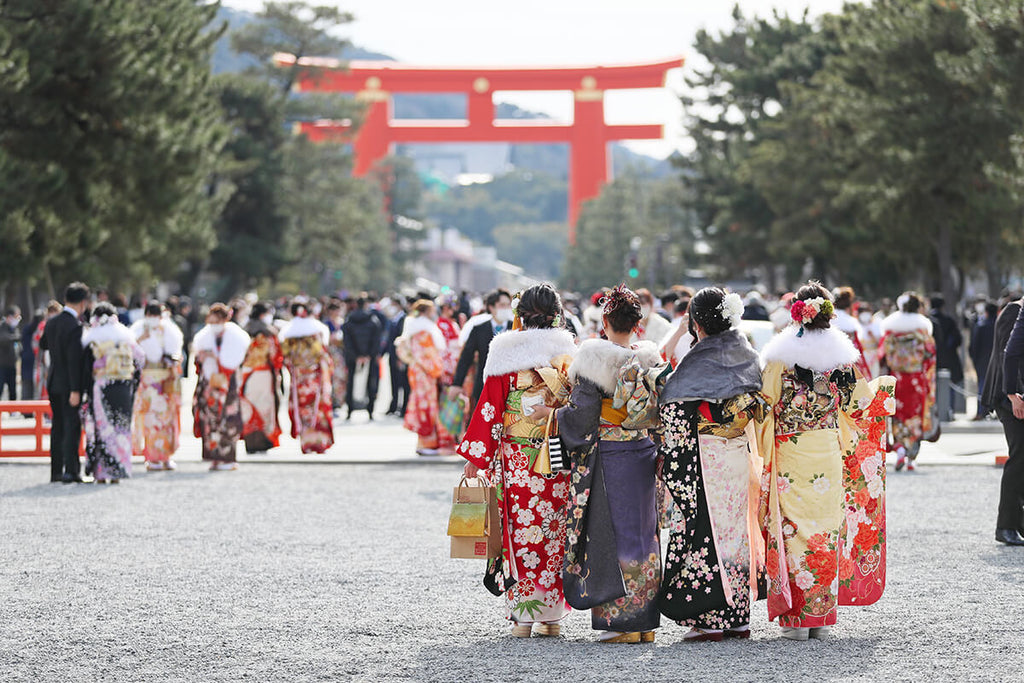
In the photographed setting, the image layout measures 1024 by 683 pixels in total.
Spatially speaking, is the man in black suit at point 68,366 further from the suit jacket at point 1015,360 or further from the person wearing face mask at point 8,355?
the person wearing face mask at point 8,355

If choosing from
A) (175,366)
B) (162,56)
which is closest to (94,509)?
(175,366)

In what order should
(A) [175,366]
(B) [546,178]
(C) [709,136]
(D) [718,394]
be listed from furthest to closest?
(B) [546,178] < (C) [709,136] < (A) [175,366] < (D) [718,394]

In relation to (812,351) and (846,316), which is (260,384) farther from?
(812,351)

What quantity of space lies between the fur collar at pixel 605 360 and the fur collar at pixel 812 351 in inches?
23.8

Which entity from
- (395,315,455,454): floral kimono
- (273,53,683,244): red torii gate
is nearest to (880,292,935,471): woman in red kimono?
(395,315,455,454): floral kimono

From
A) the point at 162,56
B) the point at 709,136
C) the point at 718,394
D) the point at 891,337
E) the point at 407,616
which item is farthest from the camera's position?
the point at 709,136

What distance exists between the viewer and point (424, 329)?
16.1 metres

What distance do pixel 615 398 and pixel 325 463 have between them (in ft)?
29.4

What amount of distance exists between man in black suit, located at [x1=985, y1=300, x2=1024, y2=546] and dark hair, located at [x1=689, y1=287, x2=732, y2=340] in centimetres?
318

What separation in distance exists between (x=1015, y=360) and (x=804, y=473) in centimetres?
300

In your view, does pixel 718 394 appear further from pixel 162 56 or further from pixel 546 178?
pixel 546 178

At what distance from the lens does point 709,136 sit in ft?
154

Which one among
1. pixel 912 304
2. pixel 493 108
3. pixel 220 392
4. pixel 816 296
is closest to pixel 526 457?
pixel 816 296

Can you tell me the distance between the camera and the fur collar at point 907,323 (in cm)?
1347
